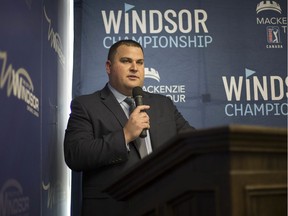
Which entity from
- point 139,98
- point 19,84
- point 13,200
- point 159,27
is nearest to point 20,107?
point 19,84

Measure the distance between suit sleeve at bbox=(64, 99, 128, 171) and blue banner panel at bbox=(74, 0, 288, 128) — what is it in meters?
1.03

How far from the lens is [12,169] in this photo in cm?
155

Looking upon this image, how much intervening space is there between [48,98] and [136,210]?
127 centimetres

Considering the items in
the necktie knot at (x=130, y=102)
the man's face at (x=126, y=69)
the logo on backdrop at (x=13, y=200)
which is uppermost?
the man's face at (x=126, y=69)

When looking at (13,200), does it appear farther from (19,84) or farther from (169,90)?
(169,90)

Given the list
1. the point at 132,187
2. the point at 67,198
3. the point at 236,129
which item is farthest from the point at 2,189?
the point at 67,198

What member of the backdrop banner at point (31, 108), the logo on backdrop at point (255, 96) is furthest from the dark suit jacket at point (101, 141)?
the logo on backdrop at point (255, 96)

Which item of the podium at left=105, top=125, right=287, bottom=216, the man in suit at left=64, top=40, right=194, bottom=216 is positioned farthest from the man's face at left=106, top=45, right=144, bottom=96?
the podium at left=105, top=125, right=287, bottom=216

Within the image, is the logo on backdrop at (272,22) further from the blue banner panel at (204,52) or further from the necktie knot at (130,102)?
the necktie knot at (130,102)

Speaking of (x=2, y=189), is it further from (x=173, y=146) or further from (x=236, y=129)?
(x=236, y=129)

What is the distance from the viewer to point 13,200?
155 cm

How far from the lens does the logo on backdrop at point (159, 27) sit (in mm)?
3279

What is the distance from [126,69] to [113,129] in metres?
0.42

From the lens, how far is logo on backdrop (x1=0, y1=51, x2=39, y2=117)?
1.46m
